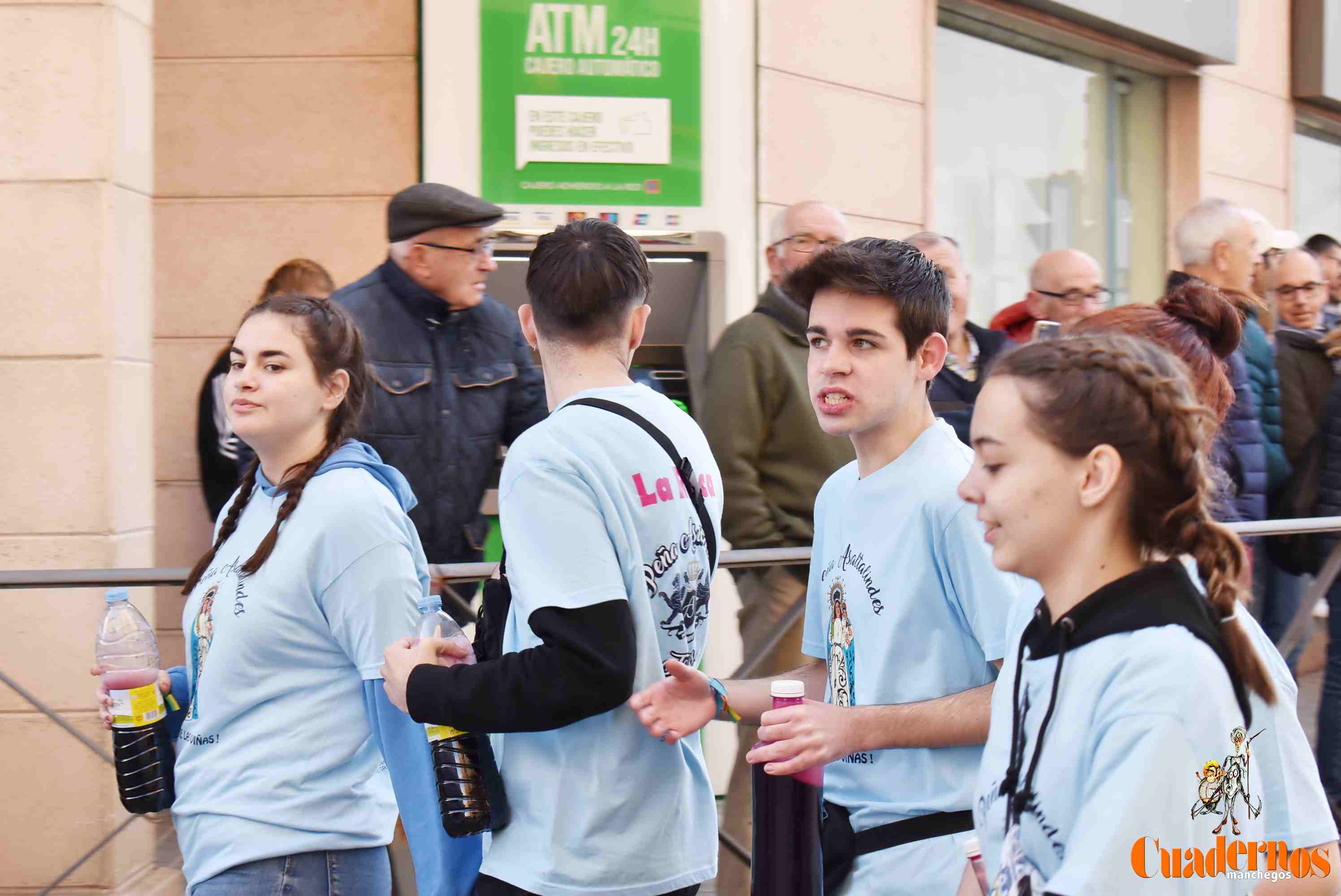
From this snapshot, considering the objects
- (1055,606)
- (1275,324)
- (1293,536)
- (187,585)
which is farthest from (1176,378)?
(1275,324)

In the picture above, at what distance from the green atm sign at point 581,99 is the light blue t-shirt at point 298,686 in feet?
11.0

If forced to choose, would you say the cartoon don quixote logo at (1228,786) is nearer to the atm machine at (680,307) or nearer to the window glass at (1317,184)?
the atm machine at (680,307)

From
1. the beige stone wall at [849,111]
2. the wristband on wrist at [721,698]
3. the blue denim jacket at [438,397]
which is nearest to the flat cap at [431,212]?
Result: the blue denim jacket at [438,397]

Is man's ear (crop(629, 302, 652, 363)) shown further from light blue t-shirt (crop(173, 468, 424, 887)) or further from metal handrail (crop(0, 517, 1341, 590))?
metal handrail (crop(0, 517, 1341, 590))

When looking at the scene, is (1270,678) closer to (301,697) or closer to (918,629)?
(918,629)

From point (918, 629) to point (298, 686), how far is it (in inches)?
39.6

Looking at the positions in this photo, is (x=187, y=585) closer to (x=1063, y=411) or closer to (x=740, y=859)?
(x=1063, y=411)

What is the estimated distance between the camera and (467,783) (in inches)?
76.4

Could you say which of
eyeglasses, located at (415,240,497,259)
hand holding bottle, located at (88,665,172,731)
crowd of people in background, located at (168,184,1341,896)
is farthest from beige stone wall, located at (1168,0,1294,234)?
hand holding bottle, located at (88,665,172,731)

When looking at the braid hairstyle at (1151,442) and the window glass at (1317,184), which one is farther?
the window glass at (1317,184)

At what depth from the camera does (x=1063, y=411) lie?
1.46 meters

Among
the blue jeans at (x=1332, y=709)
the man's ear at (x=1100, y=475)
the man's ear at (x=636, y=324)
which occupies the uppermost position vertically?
the man's ear at (x=636, y=324)

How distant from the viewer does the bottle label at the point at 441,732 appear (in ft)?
6.40

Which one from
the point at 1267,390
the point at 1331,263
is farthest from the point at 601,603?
the point at 1331,263
